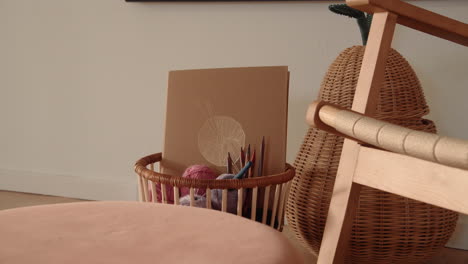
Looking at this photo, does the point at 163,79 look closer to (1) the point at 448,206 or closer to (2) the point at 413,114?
(2) the point at 413,114

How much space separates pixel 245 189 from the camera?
3.14 feet

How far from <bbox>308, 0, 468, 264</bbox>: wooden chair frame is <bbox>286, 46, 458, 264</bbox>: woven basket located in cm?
21

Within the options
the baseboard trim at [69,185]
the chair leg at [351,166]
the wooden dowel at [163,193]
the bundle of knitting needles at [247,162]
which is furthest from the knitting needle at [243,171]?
the baseboard trim at [69,185]

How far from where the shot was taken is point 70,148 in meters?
1.57

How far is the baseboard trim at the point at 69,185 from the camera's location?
151cm

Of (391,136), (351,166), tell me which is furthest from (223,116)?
(391,136)

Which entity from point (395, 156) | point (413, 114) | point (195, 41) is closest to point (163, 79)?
point (195, 41)

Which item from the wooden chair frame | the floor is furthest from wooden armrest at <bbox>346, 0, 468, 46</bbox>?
the floor

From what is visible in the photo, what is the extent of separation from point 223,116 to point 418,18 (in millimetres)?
445

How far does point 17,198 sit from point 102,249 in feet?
3.91

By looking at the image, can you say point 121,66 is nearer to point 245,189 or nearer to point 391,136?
point 245,189

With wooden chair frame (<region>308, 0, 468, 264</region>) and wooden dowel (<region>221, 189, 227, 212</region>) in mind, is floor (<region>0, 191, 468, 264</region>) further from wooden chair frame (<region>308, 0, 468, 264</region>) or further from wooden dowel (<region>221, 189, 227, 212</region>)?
wooden chair frame (<region>308, 0, 468, 264</region>)

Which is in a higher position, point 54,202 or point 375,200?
point 375,200

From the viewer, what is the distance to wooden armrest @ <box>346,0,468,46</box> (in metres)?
0.69
